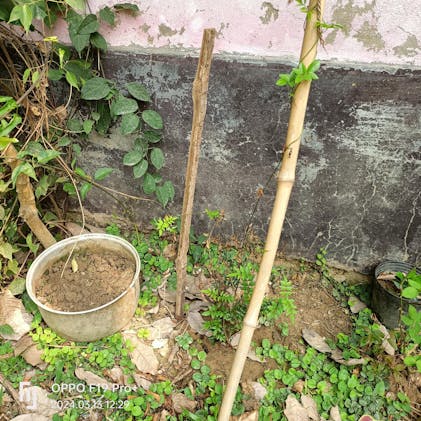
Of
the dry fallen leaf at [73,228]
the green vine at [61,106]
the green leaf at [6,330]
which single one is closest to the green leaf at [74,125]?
the green vine at [61,106]

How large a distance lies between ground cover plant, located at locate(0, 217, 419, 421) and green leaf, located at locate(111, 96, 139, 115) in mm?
639

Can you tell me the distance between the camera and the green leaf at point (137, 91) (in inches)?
75.8

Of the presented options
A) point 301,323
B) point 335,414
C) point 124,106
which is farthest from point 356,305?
point 124,106

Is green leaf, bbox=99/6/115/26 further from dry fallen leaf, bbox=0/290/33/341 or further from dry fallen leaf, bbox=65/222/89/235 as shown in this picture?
dry fallen leaf, bbox=0/290/33/341

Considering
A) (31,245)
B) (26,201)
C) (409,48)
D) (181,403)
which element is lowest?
(181,403)

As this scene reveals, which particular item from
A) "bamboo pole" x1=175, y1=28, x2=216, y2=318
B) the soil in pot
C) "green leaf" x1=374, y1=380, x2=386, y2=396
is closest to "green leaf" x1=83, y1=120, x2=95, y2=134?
the soil in pot

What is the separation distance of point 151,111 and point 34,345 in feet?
4.73

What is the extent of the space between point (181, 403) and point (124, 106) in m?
1.54

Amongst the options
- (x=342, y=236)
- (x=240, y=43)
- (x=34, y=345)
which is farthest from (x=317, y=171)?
(x=34, y=345)

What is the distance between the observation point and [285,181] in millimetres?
1095

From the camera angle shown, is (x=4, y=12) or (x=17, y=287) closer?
(x=4, y=12)

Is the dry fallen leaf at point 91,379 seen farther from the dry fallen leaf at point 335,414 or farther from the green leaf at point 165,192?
the dry fallen leaf at point 335,414

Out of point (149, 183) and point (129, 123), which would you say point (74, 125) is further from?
point (149, 183)

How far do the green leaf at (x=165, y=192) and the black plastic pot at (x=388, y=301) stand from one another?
4.18 ft
